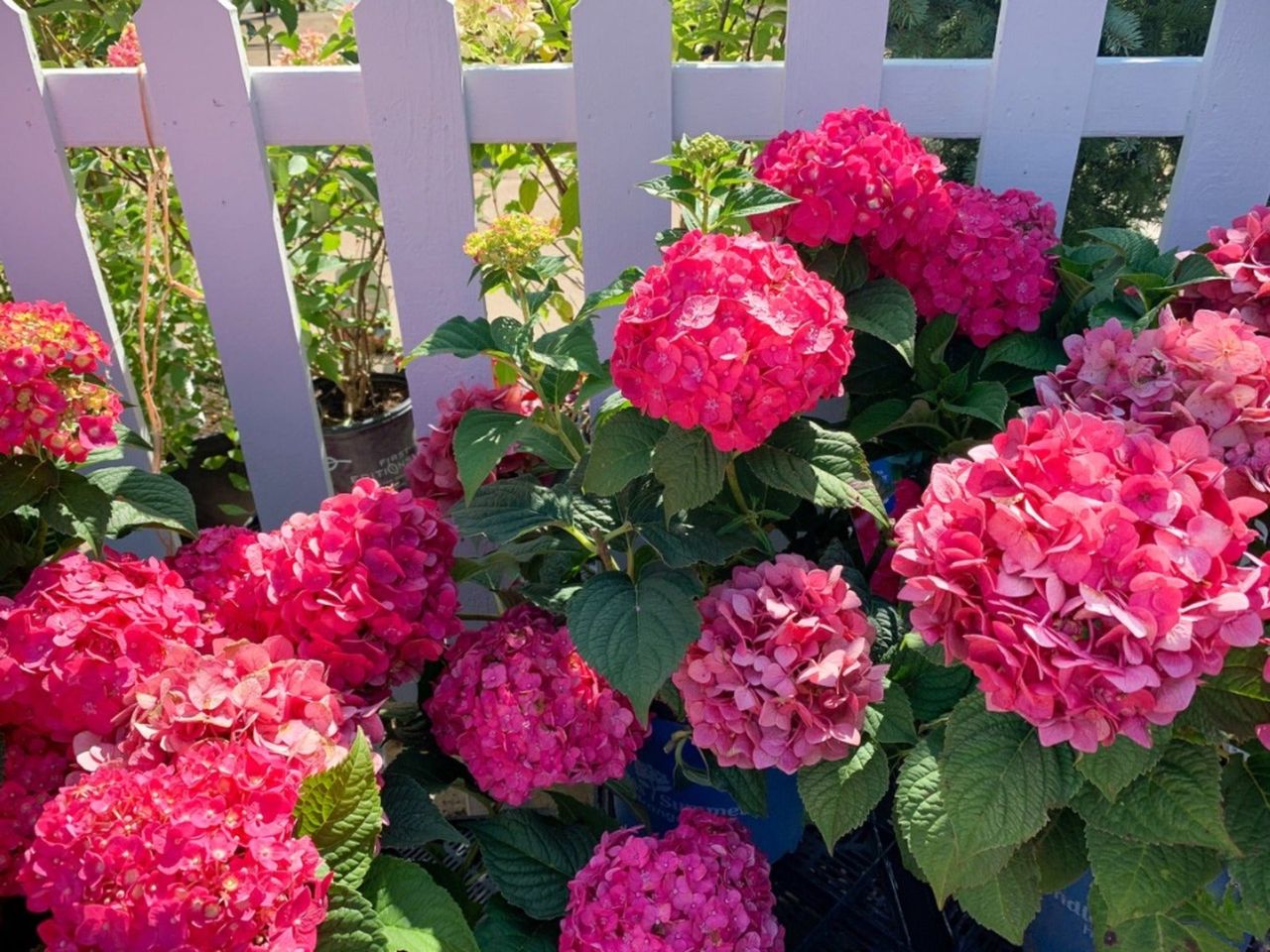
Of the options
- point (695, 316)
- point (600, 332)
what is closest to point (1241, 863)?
point (695, 316)

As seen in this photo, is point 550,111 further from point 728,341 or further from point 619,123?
point 728,341

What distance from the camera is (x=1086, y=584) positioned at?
0.93m

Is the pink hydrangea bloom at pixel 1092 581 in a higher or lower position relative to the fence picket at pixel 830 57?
lower

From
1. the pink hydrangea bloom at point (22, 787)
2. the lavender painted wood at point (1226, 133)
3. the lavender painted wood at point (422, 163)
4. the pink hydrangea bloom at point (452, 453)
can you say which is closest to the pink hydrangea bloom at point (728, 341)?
the pink hydrangea bloom at point (452, 453)

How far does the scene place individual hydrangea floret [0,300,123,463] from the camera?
1.35 meters

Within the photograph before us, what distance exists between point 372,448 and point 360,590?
146 cm

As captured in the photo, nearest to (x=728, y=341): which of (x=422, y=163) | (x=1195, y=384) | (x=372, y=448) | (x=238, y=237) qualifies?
(x=1195, y=384)

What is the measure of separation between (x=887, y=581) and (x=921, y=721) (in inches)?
9.5

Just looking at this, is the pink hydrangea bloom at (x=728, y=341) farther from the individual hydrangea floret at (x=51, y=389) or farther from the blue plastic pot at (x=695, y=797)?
the individual hydrangea floret at (x=51, y=389)

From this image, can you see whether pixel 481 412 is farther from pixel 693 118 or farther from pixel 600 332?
pixel 693 118

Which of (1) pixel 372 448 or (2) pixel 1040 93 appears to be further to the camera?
(1) pixel 372 448

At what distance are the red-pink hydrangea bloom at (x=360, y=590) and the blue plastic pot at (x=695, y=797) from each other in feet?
1.29

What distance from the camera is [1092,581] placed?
94cm

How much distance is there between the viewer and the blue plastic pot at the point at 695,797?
154cm
